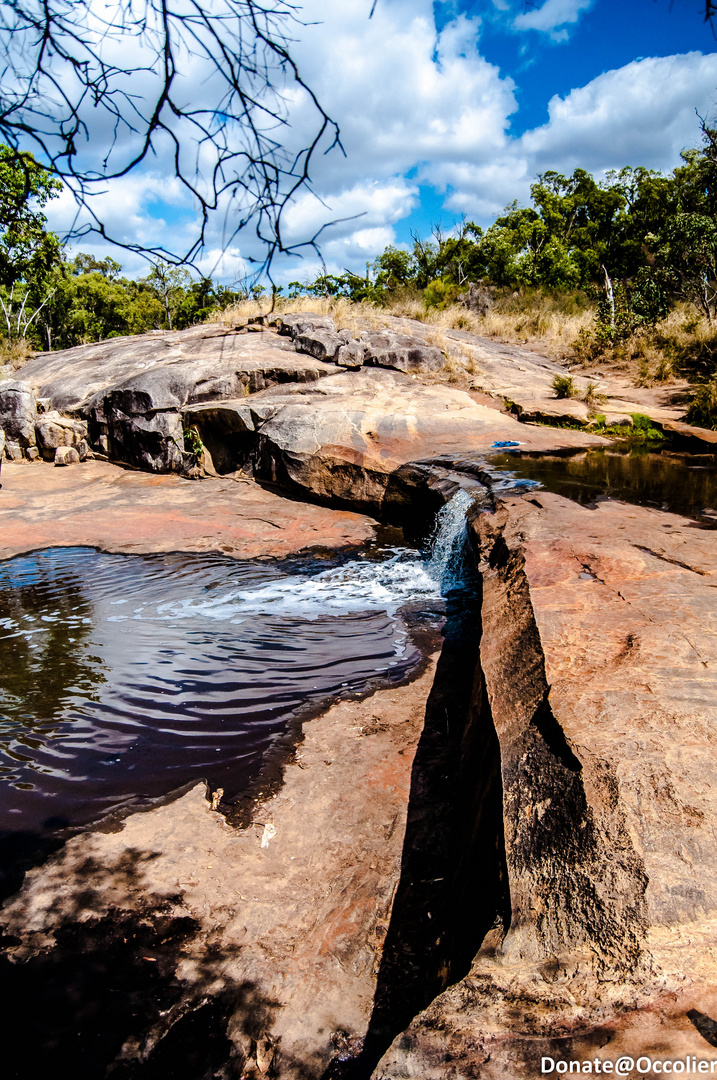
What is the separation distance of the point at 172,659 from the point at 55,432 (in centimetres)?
704

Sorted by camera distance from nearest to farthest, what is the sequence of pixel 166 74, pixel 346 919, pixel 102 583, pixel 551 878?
pixel 166 74, pixel 551 878, pixel 346 919, pixel 102 583

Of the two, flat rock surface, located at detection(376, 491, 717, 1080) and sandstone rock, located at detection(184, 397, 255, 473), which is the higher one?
sandstone rock, located at detection(184, 397, 255, 473)

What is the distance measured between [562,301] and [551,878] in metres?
17.9

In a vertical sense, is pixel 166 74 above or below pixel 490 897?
above

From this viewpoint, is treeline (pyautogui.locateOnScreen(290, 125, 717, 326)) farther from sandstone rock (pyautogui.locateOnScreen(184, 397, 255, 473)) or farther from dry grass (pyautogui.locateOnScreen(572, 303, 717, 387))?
sandstone rock (pyautogui.locateOnScreen(184, 397, 255, 473))

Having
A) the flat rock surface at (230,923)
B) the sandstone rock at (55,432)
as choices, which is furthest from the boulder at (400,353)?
the flat rock surface at (230,923)

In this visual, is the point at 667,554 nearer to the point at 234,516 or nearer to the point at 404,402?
the point at 234,516

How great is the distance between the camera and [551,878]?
1.73 metres

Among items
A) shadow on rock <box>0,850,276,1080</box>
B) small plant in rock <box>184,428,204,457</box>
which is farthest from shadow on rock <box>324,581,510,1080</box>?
small plant in rock <box>184,428,204,457</box>

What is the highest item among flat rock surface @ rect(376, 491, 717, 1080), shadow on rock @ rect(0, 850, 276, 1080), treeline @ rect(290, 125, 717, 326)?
treeline @ rect(290, 125, 717, 326)

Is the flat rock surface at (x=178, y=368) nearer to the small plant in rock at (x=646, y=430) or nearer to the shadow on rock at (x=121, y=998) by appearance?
the small plant in rock at (x=646, y=430)

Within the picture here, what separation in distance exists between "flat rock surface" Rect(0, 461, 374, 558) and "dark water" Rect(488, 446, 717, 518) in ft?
7.38

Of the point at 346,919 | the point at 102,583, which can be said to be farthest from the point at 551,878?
the point at 102,583

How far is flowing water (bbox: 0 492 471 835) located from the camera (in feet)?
10.3
